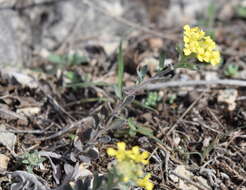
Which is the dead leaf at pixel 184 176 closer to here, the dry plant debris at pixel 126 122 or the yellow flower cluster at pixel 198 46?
the dry plant debris at pixel 126 122

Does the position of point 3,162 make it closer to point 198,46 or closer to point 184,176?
point 184,176

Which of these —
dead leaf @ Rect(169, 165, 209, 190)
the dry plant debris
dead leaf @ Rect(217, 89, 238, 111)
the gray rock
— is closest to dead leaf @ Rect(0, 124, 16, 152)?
the dry plant debris

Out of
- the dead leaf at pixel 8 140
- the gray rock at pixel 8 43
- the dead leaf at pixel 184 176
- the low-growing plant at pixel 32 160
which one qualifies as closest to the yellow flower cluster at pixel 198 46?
the dead leaf at pixel 184 176

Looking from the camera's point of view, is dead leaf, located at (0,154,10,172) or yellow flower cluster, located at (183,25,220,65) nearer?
yellow flower cluster, located at (183,25,220,65)

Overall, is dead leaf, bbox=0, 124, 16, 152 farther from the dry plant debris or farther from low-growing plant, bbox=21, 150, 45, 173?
low-growing plant, bbox=21, 150, 45, 173

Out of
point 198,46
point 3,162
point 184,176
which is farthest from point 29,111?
point 198,46

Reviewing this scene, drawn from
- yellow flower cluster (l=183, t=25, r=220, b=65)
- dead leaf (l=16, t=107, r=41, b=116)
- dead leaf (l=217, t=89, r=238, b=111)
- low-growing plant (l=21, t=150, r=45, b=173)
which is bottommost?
low-growing plant (l=21, t=150, r=45, b=173)

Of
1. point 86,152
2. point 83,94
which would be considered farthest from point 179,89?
point 86,152

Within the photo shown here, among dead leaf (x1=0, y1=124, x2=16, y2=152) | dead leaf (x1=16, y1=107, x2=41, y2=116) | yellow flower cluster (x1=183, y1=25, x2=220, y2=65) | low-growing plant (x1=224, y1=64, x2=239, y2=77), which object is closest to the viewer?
yellow flower cluster (x1=183, y1=25, x2=220, y2=65)

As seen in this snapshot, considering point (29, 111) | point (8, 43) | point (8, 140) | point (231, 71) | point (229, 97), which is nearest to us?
point (8, 140)

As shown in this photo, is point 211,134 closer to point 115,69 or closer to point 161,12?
point 115,69

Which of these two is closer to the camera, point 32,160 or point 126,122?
point 32,160
